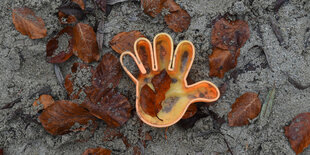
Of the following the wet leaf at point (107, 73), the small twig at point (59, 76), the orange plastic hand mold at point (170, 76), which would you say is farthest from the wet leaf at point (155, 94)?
the small twig at point (59, 76)

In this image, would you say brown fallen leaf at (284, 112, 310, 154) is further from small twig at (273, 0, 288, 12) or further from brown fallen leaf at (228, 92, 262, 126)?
small twig at (273, 0, 288, 12)

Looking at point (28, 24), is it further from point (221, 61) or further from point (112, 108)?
point (221, 61)

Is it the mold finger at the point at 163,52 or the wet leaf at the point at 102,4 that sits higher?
the wet leaf at the point at 102,4

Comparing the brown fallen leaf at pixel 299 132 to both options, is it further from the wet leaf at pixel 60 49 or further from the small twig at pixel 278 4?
the wet leaf at pixel 60 49

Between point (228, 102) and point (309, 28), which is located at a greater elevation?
point (309, 28)

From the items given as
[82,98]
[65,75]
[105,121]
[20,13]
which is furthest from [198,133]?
[20,13]

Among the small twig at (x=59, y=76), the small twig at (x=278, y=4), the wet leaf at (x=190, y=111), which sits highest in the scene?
the small twig at (x=278, y=4)

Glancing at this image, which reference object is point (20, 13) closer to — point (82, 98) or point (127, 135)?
point (82, 98)
